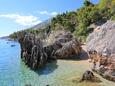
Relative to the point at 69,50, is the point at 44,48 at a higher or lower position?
higher

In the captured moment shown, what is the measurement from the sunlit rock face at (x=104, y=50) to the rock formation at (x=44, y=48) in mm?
9300

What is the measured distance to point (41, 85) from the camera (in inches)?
991

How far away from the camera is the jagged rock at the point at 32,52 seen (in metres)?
35.7

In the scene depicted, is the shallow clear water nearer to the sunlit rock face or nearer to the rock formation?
the sunlit rock face

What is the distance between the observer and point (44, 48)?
41.9 metres

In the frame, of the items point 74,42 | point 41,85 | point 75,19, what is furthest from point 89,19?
point 41,85

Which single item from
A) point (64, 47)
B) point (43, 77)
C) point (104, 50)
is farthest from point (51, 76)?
point (64, 47)

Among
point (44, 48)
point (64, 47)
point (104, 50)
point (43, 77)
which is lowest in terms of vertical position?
point (43, 77)

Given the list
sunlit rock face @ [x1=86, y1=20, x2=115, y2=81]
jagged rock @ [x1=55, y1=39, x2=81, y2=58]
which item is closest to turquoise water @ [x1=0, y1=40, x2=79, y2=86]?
sunlit rock face @ [x1=86, y1=20, x2=115, y2=81]

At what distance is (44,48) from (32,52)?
525 centimetres

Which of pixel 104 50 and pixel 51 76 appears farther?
pixel 51 76

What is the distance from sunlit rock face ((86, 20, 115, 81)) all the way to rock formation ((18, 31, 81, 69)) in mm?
9300

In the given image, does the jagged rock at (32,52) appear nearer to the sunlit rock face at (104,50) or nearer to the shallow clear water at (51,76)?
the shallow clear water at (51,76)

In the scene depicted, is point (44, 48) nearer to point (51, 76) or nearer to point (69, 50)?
point (69, 50)
